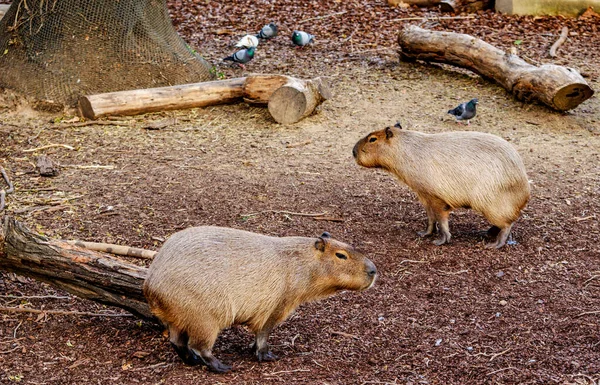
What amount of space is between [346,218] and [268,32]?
557 cm

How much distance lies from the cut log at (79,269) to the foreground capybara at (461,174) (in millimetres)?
2521

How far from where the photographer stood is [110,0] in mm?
9266

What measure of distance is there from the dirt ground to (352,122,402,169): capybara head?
54cm

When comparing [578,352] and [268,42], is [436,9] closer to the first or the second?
[268,42]

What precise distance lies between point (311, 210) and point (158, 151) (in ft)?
7.26

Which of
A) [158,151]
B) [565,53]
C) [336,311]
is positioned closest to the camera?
[336,311]

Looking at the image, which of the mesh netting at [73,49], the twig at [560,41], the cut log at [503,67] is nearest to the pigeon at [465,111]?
the cut log at [503,67]

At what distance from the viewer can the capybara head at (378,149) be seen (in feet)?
20.8

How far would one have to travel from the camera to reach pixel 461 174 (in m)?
6.02

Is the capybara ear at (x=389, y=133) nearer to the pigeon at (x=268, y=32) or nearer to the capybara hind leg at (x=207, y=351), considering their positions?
the capybara hind leg at (x=207, y=351)

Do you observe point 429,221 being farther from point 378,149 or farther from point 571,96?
point 571,96

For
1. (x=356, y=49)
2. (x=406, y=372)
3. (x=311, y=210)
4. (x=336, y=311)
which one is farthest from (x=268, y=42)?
(x=406, y=372)


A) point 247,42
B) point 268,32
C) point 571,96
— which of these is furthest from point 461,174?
point 268,32

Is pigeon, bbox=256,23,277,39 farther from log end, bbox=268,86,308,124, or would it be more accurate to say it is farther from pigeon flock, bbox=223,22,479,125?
log end, bbox=268,86,308,124
